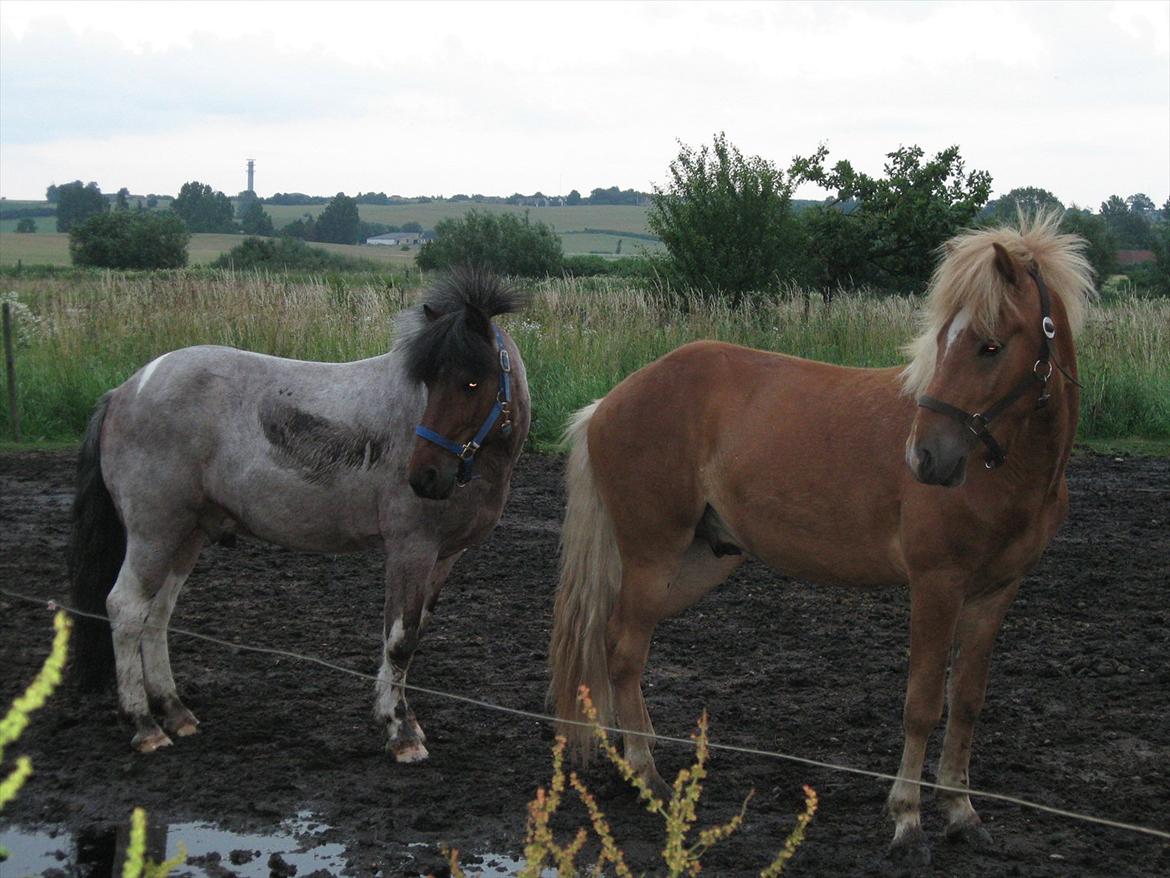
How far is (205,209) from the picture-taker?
8881 centimetres

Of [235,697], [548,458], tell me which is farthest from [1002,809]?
[548,458]

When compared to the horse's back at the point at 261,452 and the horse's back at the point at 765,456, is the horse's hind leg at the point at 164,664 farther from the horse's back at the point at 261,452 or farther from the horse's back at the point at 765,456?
the horse's back at the point at 765,456

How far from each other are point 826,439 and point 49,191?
127664 mm

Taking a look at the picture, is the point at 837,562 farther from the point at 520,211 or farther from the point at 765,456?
the point at 520,211

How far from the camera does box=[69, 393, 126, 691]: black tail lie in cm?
521

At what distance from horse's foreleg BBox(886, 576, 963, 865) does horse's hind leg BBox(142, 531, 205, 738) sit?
115 inches

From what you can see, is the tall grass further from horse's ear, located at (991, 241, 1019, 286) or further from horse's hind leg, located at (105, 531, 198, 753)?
horse's ear, located at (991, 241, 1019, 286)

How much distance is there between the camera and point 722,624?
6648mm

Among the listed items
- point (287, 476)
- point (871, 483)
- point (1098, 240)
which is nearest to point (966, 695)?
point (871, 483)

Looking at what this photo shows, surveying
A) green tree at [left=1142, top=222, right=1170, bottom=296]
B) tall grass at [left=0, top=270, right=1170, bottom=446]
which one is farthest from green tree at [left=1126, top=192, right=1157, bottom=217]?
tall grass at [left=0, top=270, right=1170, bottom=446]

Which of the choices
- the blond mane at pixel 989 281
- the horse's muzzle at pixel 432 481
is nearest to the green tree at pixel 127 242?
the horse's muzzle at pixel 432 481

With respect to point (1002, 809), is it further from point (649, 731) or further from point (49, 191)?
point (49, 191)

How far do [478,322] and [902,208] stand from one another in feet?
72.5

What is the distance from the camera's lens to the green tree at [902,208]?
25.4 meters
